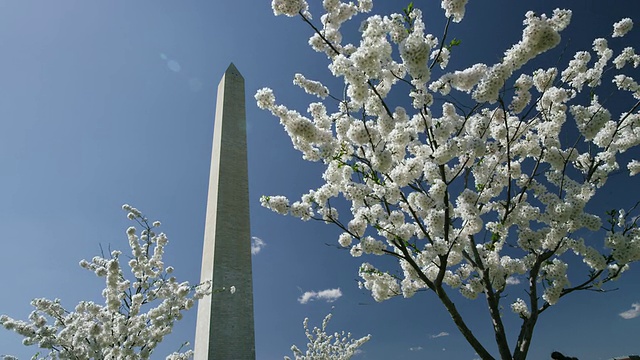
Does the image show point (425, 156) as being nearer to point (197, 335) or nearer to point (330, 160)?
point (330, 160)

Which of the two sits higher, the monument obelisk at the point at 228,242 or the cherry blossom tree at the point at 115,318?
the monument obelisk at the point at 228,242

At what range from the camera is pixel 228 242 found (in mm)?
8641

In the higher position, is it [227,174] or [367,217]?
[227,174]

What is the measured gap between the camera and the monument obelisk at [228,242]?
25.9ft

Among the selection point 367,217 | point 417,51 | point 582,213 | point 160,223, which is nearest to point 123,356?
point 160,223

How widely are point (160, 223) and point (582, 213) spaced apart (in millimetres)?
5407

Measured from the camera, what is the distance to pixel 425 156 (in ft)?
A: 14.6

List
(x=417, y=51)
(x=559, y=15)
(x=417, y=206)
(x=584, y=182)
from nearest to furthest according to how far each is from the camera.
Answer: (x=417, y=51)
(x=559, y=15)
(x=417, y=206)
(x=584, y=182)

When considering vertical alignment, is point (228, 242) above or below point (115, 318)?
above

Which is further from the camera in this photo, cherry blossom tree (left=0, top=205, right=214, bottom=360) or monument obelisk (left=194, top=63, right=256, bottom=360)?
monument obelisk (left=194, top=63, right=256, bottom=360)

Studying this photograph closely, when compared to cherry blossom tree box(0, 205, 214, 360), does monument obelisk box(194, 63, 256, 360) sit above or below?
above

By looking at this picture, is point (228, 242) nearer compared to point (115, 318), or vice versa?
point (115, 318)

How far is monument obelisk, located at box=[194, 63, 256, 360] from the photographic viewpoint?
7.89 metres

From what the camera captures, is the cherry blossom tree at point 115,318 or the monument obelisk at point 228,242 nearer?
the cherry blossom tree at point 115,318
